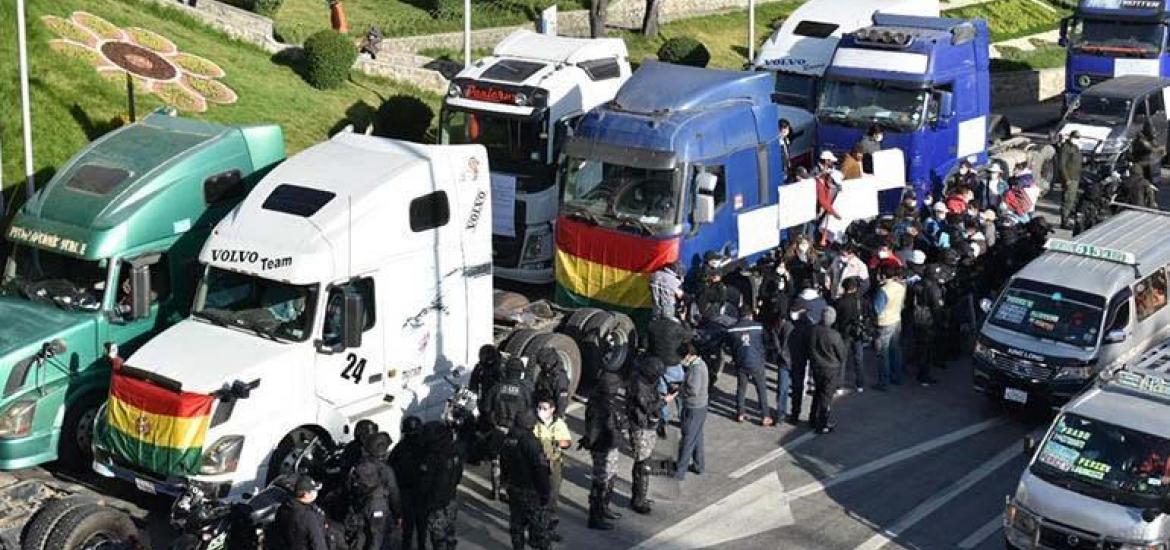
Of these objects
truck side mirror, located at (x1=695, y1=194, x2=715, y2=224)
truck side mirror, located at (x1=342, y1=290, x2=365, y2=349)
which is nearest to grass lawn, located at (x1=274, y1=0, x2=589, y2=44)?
truck side mirror, located at (x1=695, y1=194, x2=715, y2=224)

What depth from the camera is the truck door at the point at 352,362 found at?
17047mm

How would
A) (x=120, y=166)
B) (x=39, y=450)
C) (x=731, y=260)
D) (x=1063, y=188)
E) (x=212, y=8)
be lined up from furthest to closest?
(x=212, y=8) → (x=1063, y=188) → (x=731, y=260) → (x=120, y=166) → (x=39, y=450)

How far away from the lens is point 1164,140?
32594mm

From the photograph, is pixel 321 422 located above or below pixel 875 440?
above

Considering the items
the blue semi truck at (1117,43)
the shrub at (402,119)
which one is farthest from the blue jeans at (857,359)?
the blue semi truck at (1117,43)

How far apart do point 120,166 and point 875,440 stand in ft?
31.6

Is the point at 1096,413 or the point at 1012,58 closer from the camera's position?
the point at 1096,413

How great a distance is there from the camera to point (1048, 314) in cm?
2017

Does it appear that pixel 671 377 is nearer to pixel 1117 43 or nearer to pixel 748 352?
pixel 748 352

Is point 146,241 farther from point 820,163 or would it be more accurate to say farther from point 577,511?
point 820,163

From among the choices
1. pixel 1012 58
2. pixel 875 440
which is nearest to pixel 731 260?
pixel 875 440

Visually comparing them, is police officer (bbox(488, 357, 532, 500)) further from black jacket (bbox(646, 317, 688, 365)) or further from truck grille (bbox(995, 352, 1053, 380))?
truck grille (bbox(995, 352, 1053, 380))

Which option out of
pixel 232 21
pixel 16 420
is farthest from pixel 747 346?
pixel 232 21

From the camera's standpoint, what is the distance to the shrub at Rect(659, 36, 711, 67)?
37.4 m
